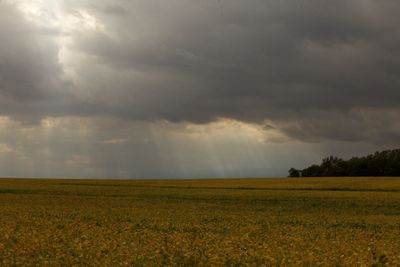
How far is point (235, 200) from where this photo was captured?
47.4 meters

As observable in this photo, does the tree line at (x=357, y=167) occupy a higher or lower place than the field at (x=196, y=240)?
higher

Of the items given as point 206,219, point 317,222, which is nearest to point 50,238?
point 206,219

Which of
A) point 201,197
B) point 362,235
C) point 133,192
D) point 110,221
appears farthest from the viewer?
point 133,192

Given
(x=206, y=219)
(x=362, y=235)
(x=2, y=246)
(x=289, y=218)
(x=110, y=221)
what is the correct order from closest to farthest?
1. (x=2, y=246)
2. (x=362, y=235)
3. (x=110, y=221)
4. (x=206, y=219)
5. (x=289, y=218)

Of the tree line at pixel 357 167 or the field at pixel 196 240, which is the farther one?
the tree line at pixel 357 167

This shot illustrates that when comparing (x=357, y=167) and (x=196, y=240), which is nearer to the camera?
(x=196, y=240)

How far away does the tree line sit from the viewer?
122 m

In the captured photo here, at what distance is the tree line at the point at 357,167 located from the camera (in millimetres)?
122250

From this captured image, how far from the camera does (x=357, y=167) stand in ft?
415

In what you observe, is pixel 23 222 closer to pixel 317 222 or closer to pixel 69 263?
pixel 69 263

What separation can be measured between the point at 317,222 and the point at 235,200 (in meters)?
18.3

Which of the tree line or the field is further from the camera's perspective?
the tree line

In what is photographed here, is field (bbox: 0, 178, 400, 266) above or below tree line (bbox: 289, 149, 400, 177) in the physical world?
below

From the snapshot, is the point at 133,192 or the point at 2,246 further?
the point at 133,192
